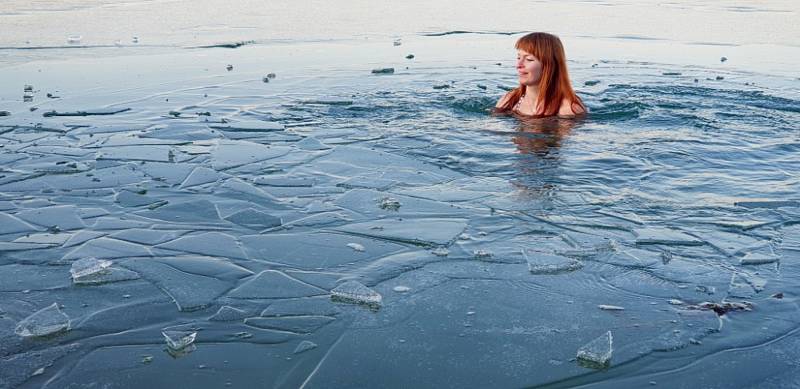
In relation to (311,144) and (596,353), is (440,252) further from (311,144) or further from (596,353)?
(311,144)

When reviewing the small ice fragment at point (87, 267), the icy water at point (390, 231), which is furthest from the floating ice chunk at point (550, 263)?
the small ice fragment at point (87, 267)

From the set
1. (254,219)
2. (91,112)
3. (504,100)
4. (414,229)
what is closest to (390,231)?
(414,229)

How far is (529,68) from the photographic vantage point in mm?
7750

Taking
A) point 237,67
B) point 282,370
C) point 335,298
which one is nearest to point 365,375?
point 282,370

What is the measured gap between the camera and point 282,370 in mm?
2912

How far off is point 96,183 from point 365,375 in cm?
Result: 309

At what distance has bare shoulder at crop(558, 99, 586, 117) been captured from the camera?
25.4ft

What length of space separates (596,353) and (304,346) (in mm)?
1058

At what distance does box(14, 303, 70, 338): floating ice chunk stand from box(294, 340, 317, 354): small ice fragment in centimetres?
91

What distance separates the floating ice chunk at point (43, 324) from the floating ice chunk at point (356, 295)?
42.0 inches

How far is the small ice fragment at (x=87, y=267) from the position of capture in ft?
12.2

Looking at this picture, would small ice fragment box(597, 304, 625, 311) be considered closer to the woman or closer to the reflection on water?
the reflection on water

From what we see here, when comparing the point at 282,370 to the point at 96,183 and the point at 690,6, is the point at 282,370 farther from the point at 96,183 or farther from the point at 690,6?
the point at 690,6

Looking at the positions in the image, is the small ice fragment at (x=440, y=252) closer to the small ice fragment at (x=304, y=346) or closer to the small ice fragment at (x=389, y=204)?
the small ice fragment at (x=389, y=204)
